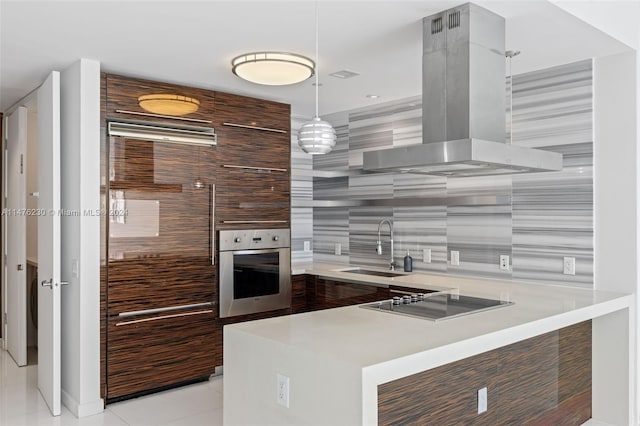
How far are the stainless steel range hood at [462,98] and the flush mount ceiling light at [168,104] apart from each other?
1908mm

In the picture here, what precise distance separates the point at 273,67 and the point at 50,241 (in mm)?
1940

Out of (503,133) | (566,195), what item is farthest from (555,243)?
(503,133)

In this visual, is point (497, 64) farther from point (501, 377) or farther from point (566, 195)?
point (501, 377)

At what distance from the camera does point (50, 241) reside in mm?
3582

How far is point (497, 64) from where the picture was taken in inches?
106

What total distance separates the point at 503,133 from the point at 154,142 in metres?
2.50

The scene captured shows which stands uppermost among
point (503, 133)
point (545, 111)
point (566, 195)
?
point (545, 111)

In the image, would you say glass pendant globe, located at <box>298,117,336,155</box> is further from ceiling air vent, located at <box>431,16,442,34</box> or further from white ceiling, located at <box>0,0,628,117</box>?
ceiling air vent, located at <box>431,16,442,34</box>

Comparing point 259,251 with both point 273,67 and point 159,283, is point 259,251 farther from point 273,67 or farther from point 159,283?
point 273,67

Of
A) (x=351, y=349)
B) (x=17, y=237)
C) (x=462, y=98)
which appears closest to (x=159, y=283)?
(x=17, y=237)

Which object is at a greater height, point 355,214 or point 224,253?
point 355,214

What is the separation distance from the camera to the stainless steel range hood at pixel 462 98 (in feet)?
8.18

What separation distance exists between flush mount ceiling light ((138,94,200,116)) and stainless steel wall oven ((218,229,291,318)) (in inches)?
40.1

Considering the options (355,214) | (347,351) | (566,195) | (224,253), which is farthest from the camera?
(355,214)
